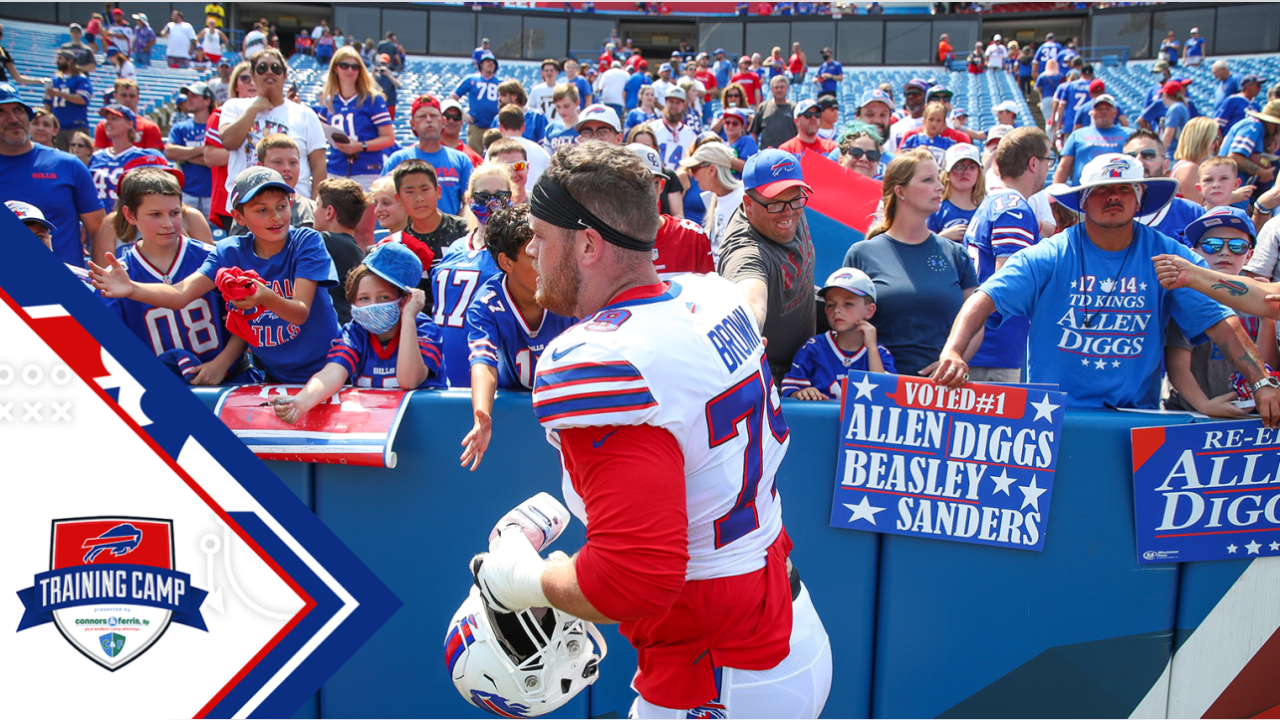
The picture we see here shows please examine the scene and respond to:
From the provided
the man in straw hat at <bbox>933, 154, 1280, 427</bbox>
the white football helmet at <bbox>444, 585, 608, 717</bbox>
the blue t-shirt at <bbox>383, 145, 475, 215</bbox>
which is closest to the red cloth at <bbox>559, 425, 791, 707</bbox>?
the white football helmet at <bbox>444, 585, 608, 717</bbox>

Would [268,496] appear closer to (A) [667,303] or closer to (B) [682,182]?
(A) [667,303]

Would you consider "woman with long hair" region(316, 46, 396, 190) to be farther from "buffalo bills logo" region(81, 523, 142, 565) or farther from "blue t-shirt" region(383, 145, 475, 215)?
"buffalo bills logo" region(81, 523, 142, 565)

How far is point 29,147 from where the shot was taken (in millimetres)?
5652

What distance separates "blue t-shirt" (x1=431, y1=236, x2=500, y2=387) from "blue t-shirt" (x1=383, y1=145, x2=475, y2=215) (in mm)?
2821

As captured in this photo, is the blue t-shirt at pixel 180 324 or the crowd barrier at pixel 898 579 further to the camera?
the blue t-shirt at pixel 180 324

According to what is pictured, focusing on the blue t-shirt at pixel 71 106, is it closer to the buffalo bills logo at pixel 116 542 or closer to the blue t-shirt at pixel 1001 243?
the buffalo bills logo at pixel 116 542

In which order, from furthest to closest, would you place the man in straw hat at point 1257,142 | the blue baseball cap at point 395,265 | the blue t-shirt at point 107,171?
the blue t-shirt at point 107,171
the man in straw hat at point 1257,142
the blue baseball cap at point 395,265

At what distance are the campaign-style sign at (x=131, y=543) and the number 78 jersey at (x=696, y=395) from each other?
1.74 meters

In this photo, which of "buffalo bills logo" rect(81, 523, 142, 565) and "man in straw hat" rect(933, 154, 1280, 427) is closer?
"buffalo bills logo" rect(81, 523, 142, 565)

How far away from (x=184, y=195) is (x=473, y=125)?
413 centimetres

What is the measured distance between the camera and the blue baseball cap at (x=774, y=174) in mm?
3928

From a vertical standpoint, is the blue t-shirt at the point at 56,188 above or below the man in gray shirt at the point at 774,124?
below

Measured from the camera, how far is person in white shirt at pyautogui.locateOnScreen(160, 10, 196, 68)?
24.1 metres

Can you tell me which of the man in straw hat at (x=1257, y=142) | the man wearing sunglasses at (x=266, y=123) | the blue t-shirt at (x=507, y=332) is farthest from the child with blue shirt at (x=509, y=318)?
Result: the man in straw hat at (x=1257, y=142)
